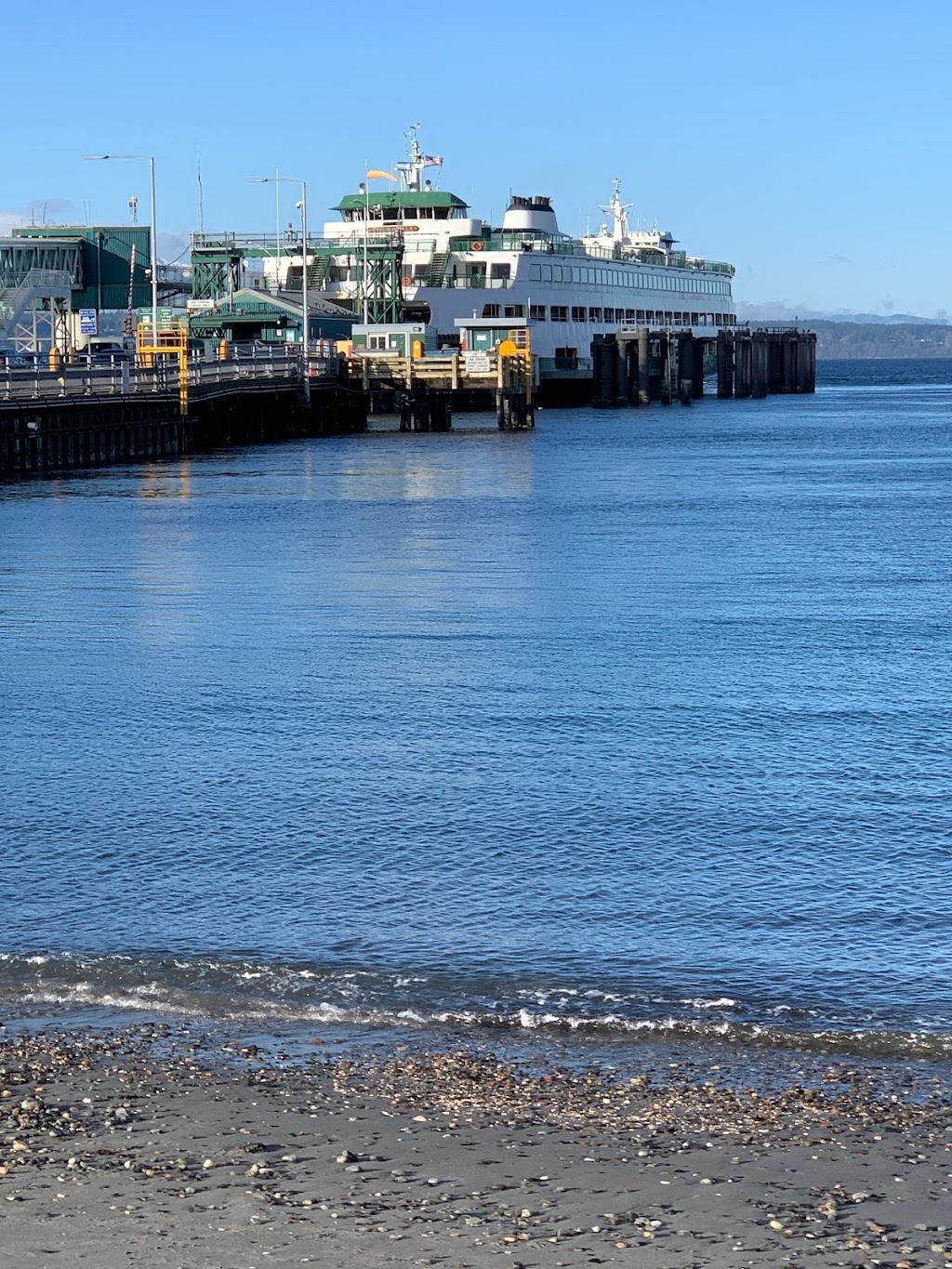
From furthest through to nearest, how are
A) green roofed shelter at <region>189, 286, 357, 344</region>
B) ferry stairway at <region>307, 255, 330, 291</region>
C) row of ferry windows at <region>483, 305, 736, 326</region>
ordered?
ferry stairway at <region>307, 255, 330, 291</region>, row of ferry windows at <region>483, 305, 736, 326</region>, green roofed shelter at <region>189, 286, 357, 344</region>

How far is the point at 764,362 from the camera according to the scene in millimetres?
123188

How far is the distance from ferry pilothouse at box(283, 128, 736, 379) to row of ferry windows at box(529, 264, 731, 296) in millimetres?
110

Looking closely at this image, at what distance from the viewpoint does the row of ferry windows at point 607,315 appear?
103175 millimetres

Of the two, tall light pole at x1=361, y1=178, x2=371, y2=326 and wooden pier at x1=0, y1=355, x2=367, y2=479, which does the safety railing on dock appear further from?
tall light pole at x1=361, y1=178, x2=371, y2=326

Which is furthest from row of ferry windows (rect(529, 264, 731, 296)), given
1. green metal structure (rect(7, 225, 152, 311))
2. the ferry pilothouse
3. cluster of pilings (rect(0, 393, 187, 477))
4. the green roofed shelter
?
cluster of pilings (rect(0, 393, 187, 477))

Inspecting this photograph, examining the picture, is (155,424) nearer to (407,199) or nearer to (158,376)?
(158,376)

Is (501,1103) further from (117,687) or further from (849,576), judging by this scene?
(849,576)

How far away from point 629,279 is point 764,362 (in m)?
10.9

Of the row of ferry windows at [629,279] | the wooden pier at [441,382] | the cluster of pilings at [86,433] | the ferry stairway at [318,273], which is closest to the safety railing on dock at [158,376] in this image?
the cluster of pilings at [86,433]

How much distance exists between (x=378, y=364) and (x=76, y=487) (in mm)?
34243

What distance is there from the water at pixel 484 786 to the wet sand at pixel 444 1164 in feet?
Result: 2.90

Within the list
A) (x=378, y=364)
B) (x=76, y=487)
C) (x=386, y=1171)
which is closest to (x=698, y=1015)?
(x=386, y=1171)

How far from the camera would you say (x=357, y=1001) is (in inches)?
382

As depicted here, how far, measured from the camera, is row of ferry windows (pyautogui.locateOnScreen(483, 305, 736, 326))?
103 meters
